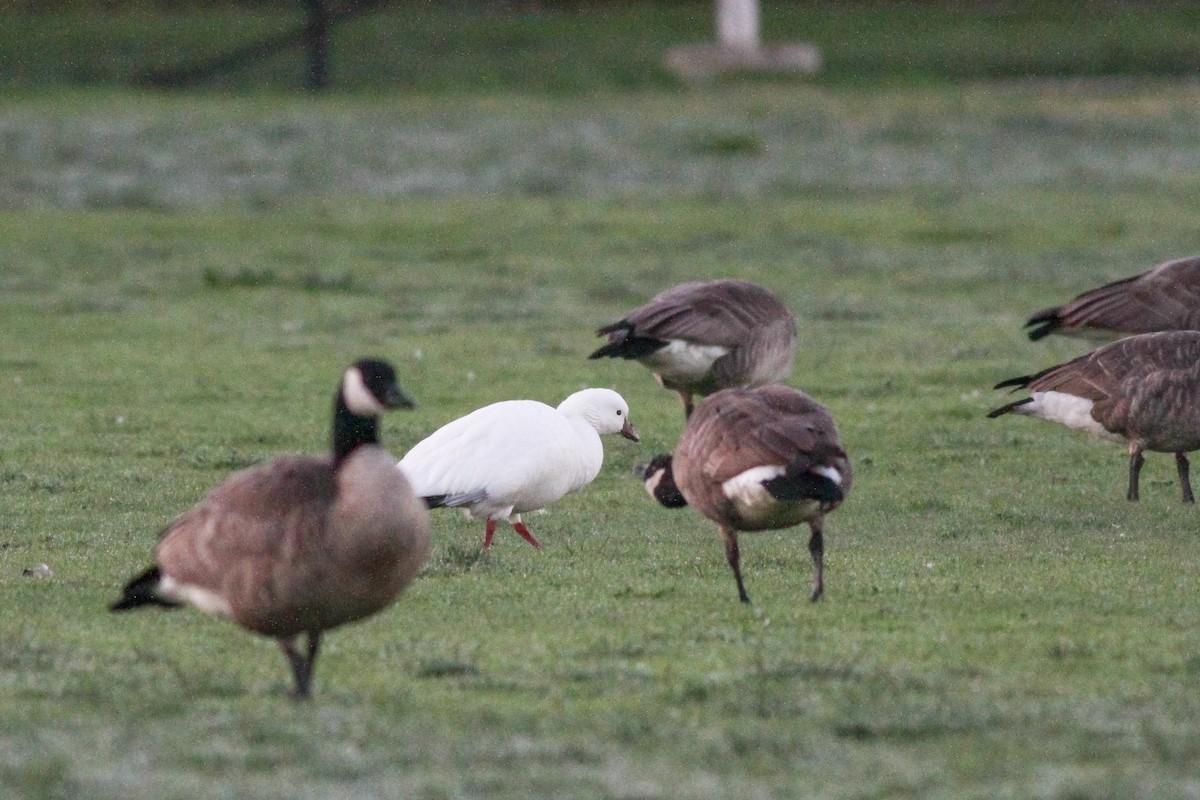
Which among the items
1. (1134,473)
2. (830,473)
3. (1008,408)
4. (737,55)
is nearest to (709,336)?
(1008,408)

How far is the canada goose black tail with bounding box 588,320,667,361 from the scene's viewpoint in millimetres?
11117

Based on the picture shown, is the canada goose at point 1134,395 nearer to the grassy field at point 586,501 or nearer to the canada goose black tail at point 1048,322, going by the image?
the grassy field at point 586,501

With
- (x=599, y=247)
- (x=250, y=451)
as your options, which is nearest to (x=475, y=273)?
(x=599, y=247)

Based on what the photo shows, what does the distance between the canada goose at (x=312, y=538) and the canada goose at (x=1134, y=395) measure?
5.08 m

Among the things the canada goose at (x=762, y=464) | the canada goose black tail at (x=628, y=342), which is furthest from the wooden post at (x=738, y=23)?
the canada goose at (x=762, y=464)

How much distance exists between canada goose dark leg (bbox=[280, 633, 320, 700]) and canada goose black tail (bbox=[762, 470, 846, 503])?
1.92m

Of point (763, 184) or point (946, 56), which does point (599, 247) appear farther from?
point (946, 56)

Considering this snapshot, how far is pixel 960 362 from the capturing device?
1514cm

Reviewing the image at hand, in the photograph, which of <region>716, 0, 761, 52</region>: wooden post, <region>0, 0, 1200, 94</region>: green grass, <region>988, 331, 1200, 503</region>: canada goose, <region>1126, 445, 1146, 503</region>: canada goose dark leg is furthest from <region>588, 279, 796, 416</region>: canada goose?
<region>716, 0, 761, 52</region>: wooden post

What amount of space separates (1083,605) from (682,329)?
395cm

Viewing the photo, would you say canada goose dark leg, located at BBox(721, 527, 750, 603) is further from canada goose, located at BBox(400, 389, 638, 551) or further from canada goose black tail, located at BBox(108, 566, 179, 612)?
canada goose black tail, located at BBox(108, 566, 179, 612)

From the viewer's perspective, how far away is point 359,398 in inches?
239

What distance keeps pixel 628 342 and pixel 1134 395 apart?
2954 mm

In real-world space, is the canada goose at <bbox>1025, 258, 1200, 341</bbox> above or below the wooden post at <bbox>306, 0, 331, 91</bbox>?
above
